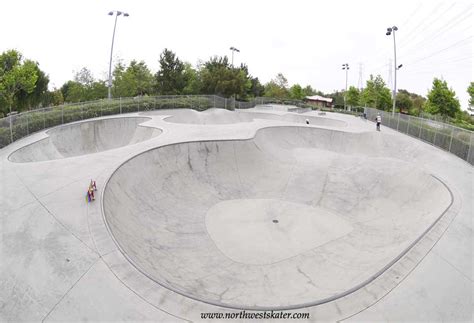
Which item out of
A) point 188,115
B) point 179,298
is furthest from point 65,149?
point 179,298

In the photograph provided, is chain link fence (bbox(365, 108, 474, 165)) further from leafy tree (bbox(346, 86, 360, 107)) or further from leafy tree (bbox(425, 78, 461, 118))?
leafy tree (bbox(346, 86, 360, 107))

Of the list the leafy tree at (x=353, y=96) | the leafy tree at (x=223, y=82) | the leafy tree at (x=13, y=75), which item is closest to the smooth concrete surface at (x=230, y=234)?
the leafy tree at (x=13, y=75)

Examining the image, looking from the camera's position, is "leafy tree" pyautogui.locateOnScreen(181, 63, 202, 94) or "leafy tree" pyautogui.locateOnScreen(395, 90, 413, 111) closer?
"leafy tree" pyautogui.locateOnScreen(181, 63, 202, 94)

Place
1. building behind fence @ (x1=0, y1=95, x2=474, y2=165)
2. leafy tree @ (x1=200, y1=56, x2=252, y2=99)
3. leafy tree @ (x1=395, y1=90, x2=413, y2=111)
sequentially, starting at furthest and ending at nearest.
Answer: leafy tree @ (x1=395, y1=90, x2=413, y2=111), leafy tree @ (x1=200, y1=56, x2=252, y2=99), building behind fence @ (x1=0, y1=95, x2=474, y2=165)

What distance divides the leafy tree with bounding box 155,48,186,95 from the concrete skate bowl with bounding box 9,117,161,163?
2352cm

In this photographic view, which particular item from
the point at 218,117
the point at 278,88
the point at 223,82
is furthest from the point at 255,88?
the point at 218,117

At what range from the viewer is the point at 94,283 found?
219 inches

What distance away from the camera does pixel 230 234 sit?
32.4ft

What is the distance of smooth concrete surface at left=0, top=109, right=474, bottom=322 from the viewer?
5.37 meters

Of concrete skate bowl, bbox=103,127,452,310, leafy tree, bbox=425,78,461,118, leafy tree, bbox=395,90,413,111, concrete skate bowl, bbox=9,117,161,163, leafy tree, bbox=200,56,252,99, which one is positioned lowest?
concrete skate bowl, bbox=103,127,452,310

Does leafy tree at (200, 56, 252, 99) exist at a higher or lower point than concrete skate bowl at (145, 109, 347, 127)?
higher

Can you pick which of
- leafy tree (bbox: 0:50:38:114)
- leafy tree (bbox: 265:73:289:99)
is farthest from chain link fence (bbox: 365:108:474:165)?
leafy tree (bbox: 265:73:289:99)

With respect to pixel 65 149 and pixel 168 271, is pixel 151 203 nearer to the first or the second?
pixel 168 271

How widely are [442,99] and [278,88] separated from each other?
171 feet
